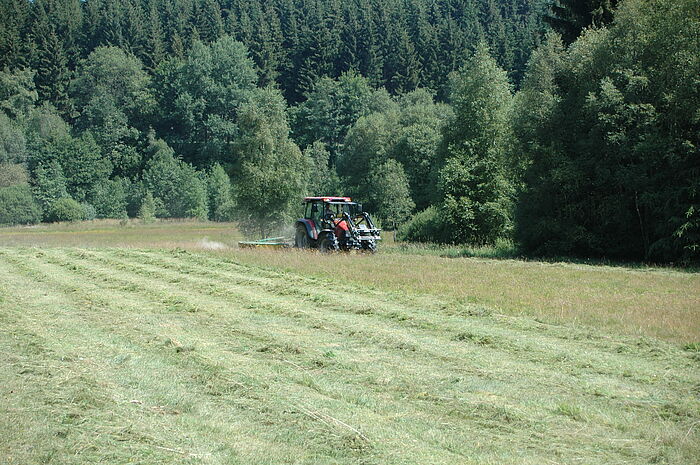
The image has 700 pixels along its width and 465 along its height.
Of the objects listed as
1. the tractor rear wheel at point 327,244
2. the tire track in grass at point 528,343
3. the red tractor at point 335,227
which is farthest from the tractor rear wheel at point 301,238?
the tire track in grass at point 528,343

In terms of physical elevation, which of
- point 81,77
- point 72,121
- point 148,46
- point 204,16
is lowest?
point 72,121

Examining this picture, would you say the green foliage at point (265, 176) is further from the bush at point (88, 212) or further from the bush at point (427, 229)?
the bush at point (88, 212)

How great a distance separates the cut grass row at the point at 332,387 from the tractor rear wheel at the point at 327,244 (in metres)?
10.5

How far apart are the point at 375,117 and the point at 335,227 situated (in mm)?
36445

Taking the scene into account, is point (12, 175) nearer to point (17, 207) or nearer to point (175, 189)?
point (17, 207)

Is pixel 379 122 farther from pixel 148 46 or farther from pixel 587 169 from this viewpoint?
pixel 148 46

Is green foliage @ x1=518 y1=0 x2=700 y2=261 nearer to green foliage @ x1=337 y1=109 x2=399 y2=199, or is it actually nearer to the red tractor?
the red tractor

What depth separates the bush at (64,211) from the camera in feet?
A: 206

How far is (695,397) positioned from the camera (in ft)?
22.2

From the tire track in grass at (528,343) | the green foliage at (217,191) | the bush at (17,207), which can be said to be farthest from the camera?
the green foliage at (217,191)

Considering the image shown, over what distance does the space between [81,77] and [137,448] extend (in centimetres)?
9578

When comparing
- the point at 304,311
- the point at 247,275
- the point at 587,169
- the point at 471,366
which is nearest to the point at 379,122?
the point at 587,169

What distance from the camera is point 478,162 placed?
30.9 m

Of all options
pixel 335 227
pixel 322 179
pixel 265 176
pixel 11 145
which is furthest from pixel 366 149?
pixel 11 145
